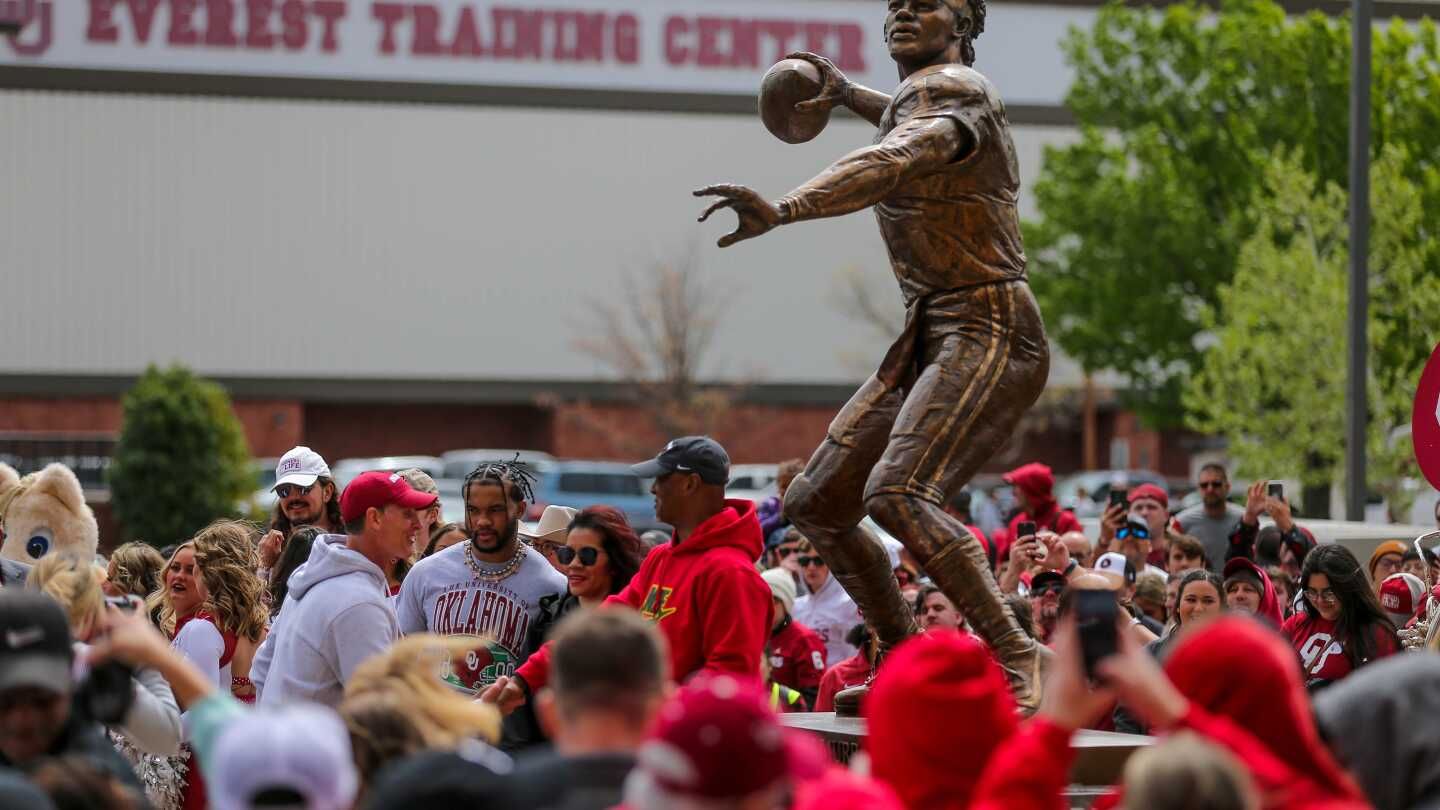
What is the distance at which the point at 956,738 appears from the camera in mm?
4746

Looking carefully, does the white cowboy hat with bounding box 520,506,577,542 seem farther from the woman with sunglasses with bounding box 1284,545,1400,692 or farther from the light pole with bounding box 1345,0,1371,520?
the light pole with bounding box 1345,0,1371,520

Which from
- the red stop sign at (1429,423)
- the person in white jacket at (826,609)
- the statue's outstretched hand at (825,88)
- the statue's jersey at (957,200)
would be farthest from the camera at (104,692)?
the person in white jacket at (826,609)

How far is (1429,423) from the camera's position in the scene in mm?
8859

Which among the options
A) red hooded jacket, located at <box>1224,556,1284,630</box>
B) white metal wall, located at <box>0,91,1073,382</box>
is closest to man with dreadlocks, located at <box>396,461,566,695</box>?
red hooded jacket, located at <box>1224,556,1284,630</box>

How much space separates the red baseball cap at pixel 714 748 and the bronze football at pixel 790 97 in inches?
167

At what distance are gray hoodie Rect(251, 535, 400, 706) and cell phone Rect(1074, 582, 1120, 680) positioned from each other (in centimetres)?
293

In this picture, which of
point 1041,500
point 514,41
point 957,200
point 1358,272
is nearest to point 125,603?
point 957,200

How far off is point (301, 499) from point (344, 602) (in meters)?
3.04

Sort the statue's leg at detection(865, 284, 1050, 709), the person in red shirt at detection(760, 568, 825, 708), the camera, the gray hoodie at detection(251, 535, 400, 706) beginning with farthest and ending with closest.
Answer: the person in red shirt at detection(760, 568, 825, 708), the statue's leg at detection(865, 284, 1050, 709), the gray hoodie at detection(251, 535, 400, 706), the camera

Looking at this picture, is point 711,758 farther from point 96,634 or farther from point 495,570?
point 495,570

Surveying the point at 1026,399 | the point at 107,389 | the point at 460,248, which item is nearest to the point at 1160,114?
the point at 460,248

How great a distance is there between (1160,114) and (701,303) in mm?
15189

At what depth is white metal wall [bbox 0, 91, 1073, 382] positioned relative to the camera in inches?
1758

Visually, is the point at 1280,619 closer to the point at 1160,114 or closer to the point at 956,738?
the point at 956,738
